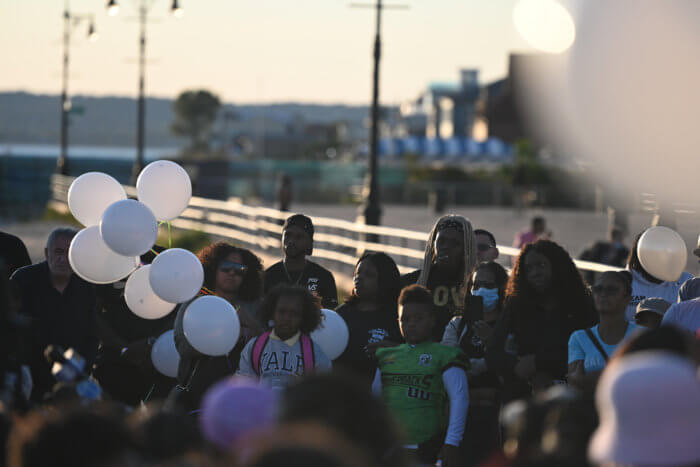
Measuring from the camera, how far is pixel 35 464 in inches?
109

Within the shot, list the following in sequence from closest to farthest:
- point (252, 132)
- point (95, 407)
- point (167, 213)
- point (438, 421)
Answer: point (95, 407), point (438, 421), point (167, 213), point (252, 132)

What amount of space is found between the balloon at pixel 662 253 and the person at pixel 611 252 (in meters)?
6.03

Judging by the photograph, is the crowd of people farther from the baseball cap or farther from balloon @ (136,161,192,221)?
balloon @ (136,161,192,221)

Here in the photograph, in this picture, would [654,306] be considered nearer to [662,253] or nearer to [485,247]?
[662,253]

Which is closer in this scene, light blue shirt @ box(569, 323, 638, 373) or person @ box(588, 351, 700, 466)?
person @ box(588, 351, 700, 466)

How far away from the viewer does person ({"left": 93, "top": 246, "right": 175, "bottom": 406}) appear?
6.27 m

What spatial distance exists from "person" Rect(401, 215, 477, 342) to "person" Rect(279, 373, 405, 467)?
12.0 ft

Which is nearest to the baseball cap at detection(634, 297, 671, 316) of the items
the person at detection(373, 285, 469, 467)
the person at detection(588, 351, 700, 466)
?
the person at detection(373, 285, 469, 467)

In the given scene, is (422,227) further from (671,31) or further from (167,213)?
(167,213)

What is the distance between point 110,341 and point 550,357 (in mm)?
2416

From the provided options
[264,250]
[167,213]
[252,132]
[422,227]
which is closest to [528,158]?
[422,227]

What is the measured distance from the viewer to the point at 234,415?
2918 millimetres

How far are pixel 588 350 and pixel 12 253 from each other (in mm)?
3645

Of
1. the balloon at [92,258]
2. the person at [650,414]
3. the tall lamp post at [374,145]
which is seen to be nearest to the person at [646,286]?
the balloon at [92,258]
